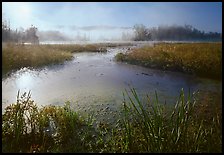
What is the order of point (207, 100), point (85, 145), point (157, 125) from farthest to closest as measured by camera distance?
point (207, 100)
point (85, 145)
point (157, 125)

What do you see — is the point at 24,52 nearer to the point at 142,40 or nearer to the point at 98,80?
the point at 98,80

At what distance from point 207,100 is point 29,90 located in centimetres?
259

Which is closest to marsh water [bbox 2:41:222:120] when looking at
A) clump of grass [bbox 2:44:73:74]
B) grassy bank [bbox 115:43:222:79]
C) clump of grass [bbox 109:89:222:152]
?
clump of grass [bbox 2:44:73:74]

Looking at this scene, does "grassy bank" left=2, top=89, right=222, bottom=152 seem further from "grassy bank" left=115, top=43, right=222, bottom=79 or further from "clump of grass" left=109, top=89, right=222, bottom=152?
"grassy bank" left=115, top=43, right=222, bottom=79

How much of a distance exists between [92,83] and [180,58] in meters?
1.93

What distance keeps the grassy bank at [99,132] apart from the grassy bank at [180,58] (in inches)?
32.6

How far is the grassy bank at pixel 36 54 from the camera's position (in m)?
3.67

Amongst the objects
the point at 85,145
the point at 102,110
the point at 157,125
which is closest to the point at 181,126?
the point at 157,125

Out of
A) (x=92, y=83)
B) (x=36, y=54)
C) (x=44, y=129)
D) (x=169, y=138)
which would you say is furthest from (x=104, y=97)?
(x=169, y=138)

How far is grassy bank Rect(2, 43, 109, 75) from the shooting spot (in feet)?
12.0

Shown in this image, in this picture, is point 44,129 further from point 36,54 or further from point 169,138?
point 169,138

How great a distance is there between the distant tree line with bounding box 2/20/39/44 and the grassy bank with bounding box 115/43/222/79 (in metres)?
1.42

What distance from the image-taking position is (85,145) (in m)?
3.15

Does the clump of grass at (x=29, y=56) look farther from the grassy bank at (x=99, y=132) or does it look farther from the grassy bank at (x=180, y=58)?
the grassy bank at (x=180, y=58)
